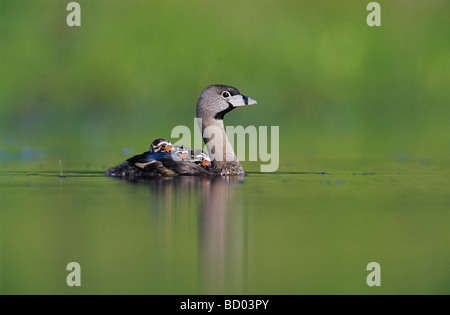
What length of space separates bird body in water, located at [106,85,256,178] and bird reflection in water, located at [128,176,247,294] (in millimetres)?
825

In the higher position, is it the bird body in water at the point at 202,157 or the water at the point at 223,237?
the bird body in water at the point at 202,157

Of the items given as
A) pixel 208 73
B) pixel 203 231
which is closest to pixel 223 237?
pixel 203 231

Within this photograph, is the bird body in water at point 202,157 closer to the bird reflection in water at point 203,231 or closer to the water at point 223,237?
the water at point 223,237

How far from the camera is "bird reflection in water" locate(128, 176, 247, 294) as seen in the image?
6.42 m

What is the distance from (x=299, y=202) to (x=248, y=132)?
370 inches

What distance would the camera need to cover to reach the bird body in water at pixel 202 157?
11609mm

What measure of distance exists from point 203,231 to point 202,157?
179 inches

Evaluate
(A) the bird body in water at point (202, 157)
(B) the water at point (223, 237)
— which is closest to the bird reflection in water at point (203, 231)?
(B) the water at point (223, 237)

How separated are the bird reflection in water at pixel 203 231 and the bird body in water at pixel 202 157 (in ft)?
2.71

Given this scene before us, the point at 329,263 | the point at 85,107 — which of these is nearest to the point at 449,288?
the point at 329,263

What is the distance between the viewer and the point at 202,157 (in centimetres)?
1220

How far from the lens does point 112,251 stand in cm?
698

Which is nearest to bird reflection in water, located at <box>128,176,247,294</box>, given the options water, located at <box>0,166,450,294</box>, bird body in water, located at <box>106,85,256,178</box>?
water, located at <box>0,166,450,294</box>
